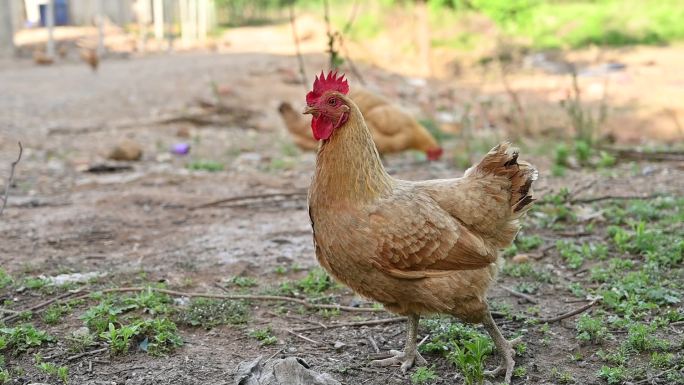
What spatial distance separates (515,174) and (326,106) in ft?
3.54

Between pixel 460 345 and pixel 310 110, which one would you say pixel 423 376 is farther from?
pixel 310 110

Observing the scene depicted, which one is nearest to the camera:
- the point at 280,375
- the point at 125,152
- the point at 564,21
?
the point at 280,375

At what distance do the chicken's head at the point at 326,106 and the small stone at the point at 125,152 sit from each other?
19.0 ft

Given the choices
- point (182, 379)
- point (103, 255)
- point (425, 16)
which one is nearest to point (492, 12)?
point (425, 16)

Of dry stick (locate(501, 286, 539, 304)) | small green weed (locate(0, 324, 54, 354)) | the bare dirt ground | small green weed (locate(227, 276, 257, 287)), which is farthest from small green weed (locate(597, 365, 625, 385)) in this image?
small green weed (locate(0, 324, 54, 354))

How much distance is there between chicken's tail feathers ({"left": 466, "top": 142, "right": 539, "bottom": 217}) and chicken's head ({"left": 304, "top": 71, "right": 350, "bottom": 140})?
85 cm

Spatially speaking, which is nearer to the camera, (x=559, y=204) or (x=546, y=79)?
(x=559, y=204)

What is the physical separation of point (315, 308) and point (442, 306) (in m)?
1.23

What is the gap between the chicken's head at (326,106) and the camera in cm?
355

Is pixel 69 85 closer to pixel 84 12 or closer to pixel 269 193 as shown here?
pixel 269 193

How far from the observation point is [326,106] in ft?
11.7

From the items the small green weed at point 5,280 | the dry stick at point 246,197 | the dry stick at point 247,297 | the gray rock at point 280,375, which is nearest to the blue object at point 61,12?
the dry stick at point 246,197

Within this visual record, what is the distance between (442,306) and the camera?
11.4ft

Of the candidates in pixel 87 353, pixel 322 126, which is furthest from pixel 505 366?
pixel 87 353
